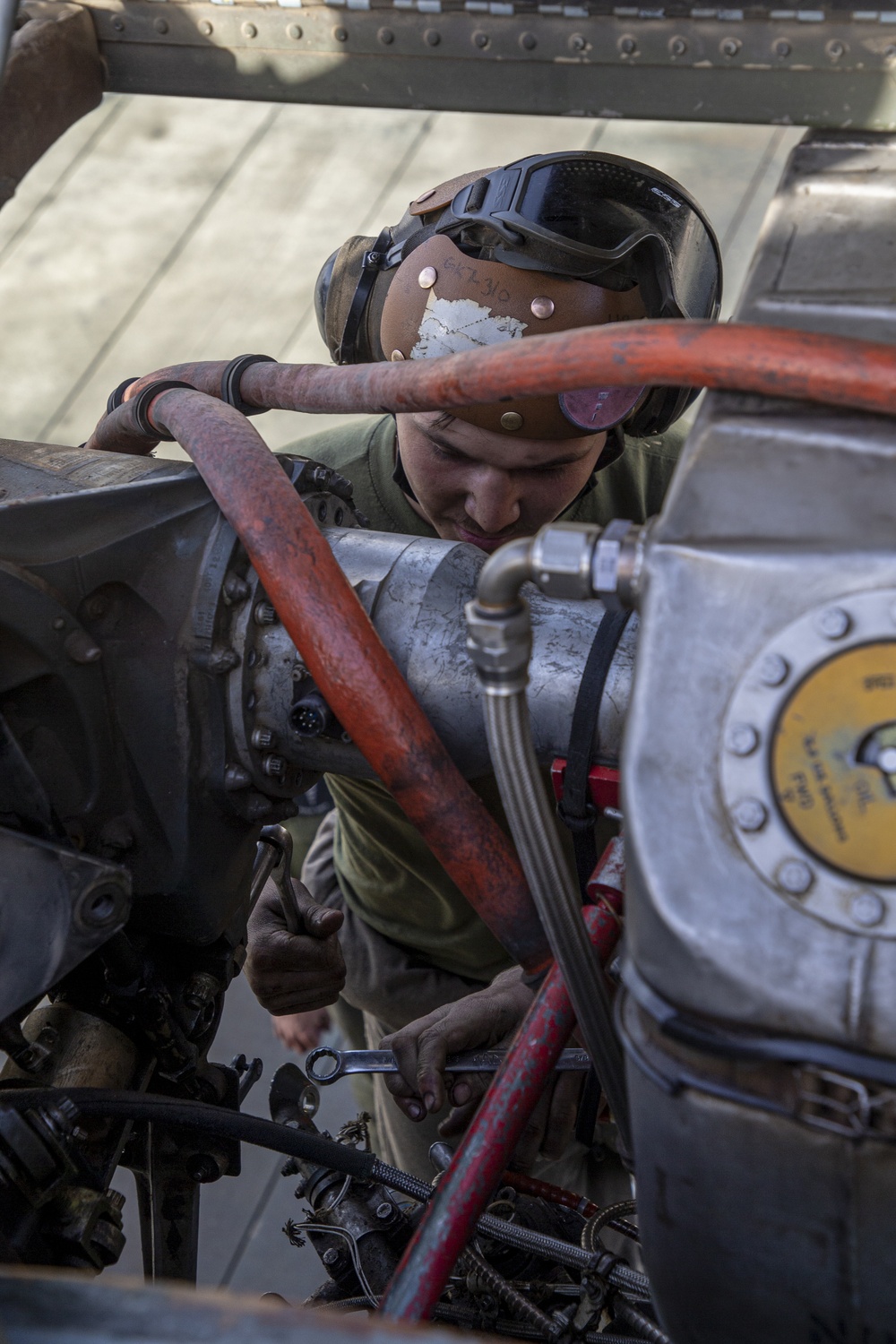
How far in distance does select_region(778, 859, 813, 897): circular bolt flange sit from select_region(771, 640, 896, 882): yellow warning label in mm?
11

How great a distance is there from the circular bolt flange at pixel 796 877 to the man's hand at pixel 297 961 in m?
0.93

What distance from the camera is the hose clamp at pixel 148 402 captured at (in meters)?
1.14

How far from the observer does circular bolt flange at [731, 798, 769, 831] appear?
65 cm

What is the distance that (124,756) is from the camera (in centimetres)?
103

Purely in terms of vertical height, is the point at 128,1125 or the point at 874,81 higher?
the point at 874,81

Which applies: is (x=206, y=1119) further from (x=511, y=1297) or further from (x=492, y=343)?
(x=492, y=343)

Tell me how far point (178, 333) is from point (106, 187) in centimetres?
103

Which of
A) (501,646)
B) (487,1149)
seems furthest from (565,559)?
(487,1149)

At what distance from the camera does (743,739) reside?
658 millimetres

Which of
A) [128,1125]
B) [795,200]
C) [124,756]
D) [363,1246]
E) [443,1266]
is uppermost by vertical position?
[795,200]

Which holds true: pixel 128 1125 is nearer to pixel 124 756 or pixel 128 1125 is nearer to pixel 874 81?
pixel 124 756

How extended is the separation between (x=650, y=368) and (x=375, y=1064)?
2.66 feet

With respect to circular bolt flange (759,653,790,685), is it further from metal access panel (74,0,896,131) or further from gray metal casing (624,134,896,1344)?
metal access panel (74,0,896,131)

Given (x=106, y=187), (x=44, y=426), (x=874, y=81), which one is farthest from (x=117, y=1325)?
(x=106, y=187)
